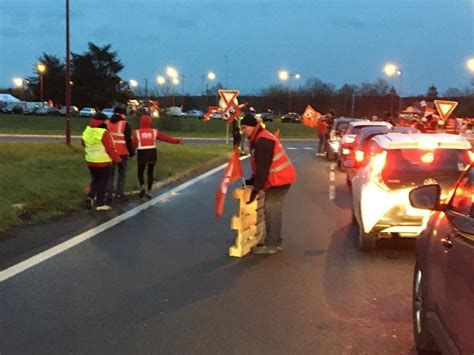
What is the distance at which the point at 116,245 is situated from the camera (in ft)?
28.8

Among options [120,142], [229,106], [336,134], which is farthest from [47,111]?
[120,142]

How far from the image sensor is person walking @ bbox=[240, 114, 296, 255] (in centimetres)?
805

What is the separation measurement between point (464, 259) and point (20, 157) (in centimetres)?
1802

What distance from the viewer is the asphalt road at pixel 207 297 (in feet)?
16.8

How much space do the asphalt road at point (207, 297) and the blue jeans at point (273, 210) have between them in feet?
1.16

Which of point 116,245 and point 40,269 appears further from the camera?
point 116,245

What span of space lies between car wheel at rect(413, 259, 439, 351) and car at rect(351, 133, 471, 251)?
2948mm

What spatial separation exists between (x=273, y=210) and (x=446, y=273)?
440 centimetres

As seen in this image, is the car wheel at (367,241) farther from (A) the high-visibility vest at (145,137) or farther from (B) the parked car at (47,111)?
(B) the parked car at (47,111)

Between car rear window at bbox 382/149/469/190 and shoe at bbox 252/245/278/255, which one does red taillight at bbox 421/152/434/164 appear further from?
shoe at bbox 252/245/278/255

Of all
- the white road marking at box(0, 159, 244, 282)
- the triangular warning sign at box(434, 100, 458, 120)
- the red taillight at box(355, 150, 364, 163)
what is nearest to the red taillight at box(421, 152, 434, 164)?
the white road marking at box(0, 159, 244, 282)

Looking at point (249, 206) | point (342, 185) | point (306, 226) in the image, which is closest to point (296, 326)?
point (249, 206)

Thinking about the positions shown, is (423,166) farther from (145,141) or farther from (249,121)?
(145,141)

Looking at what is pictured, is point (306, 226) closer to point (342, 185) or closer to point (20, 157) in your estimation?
point (342, 185)
